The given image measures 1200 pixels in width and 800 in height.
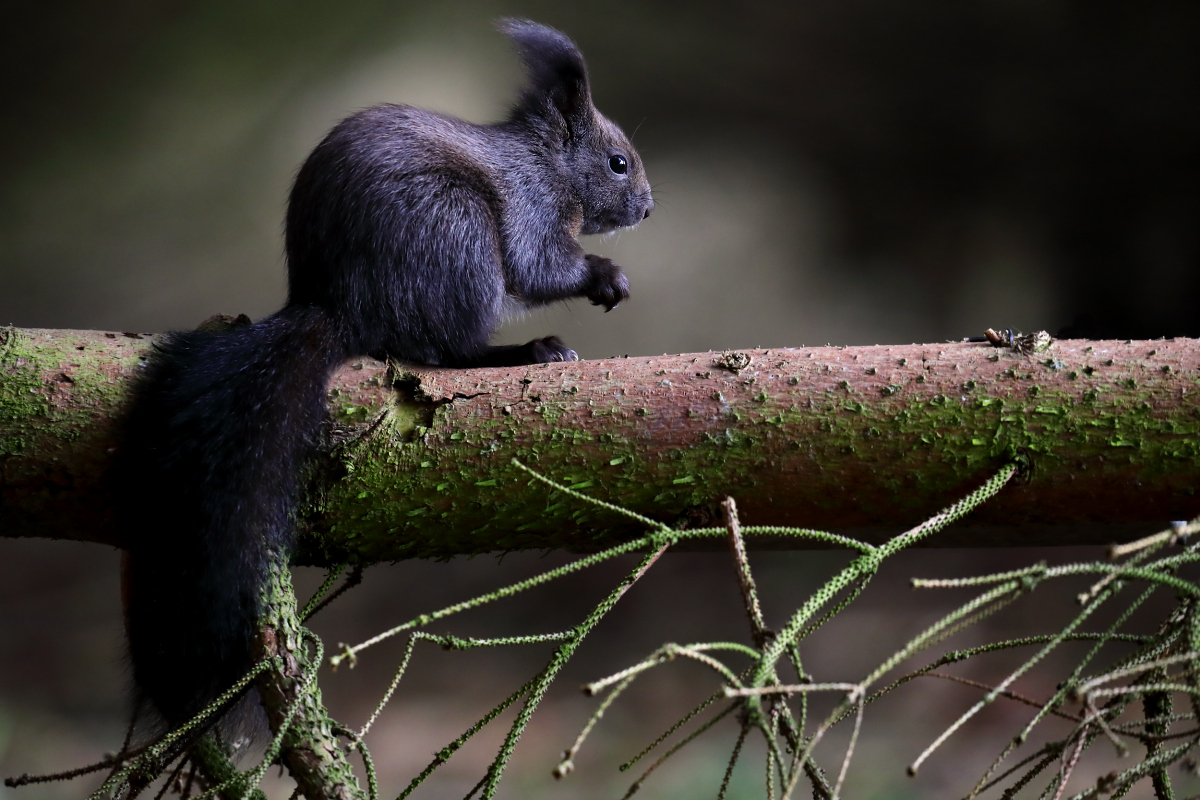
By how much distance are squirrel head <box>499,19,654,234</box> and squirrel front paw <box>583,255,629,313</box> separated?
0.53 feet

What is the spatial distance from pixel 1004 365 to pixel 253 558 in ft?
2.66

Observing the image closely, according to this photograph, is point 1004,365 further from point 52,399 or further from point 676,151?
point 676,151

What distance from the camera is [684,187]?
2.97 m

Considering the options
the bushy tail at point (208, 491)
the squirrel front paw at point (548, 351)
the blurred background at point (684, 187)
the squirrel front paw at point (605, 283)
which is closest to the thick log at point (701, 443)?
the bushy tail at point (208, 491)

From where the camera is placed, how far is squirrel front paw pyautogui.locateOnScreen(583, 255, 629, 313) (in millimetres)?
1427

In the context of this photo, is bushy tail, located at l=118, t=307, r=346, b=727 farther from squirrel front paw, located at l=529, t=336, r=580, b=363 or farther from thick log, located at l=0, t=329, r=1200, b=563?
squirrel front paw, located at l=529, t=336, r=580, b=363

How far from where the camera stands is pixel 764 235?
2.97 meters

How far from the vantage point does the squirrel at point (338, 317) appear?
3.02 ft

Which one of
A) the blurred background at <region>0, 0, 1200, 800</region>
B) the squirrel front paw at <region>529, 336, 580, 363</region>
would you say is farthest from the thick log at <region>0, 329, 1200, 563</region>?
the blurred background at <region>0, 0, 1200, 800</region>

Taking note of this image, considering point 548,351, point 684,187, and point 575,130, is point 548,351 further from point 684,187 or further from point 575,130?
point 684,187

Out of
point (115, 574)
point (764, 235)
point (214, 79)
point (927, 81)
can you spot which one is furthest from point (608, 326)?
point (115, 574)

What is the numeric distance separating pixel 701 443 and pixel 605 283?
52cm

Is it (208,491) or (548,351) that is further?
(548,351)

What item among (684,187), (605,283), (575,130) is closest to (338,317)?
(605,283)
